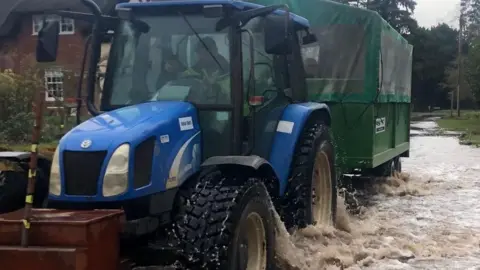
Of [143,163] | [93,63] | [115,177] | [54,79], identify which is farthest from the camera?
[54,79]

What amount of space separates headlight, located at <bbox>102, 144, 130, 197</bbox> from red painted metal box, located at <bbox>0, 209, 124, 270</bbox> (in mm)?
363

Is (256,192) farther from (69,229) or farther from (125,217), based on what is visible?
(69,229)

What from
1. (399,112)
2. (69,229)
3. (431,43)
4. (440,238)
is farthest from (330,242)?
(431,43)

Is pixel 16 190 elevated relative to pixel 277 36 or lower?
lower

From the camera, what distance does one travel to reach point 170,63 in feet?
19.2

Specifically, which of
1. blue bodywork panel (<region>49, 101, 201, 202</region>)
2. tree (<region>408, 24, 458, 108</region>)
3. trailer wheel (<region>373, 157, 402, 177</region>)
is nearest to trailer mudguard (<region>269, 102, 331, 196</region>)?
blue bodywork panel (<region>49, 101, 201, 202</region>)

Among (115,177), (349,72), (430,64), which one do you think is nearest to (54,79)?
(349,72)

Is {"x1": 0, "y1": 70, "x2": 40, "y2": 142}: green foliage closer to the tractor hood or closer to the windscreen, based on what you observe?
the windscreen

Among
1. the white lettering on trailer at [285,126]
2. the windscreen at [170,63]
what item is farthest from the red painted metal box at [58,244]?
the white lettering on trailer at [285,126]

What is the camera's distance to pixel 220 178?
520cm

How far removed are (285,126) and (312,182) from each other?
806 mm

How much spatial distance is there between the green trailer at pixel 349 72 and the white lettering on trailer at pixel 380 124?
0.01m

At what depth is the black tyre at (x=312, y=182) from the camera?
6.77 m

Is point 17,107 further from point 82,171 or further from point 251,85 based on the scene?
point 82,171
